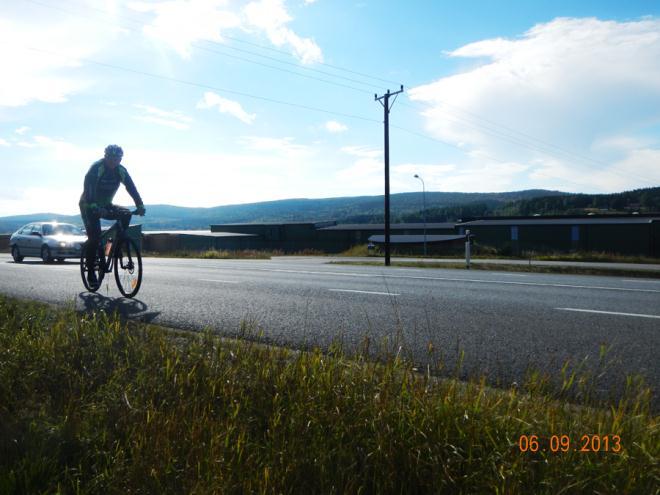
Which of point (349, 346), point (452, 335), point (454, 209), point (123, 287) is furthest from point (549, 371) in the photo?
point (454, 209)

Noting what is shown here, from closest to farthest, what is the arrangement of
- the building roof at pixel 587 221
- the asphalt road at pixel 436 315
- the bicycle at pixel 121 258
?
the asphalt road at pixel 436 315 < the bicycle at pixel 121 258 < the building roof at pixel 587 221

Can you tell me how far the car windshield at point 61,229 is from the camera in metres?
18.5

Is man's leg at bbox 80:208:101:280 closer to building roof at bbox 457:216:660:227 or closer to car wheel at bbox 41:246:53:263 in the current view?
car wheel at bbox 41:246:53:263

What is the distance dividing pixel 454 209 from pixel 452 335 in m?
126

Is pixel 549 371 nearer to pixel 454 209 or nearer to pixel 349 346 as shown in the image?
pixel 349 346

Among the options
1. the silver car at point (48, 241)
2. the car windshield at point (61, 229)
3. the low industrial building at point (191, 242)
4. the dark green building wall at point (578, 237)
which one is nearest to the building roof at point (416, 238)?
the dark green building wall at point (578, 237)

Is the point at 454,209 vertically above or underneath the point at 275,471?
above

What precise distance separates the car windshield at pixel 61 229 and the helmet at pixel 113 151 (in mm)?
13438

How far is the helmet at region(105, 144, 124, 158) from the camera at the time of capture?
22.2 feet

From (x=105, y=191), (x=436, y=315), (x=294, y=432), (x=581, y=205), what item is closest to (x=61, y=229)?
(x=105, y=191)

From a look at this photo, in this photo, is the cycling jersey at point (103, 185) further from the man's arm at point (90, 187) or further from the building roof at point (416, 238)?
the building roof at point (416, 238)

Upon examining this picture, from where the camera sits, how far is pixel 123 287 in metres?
7.43
